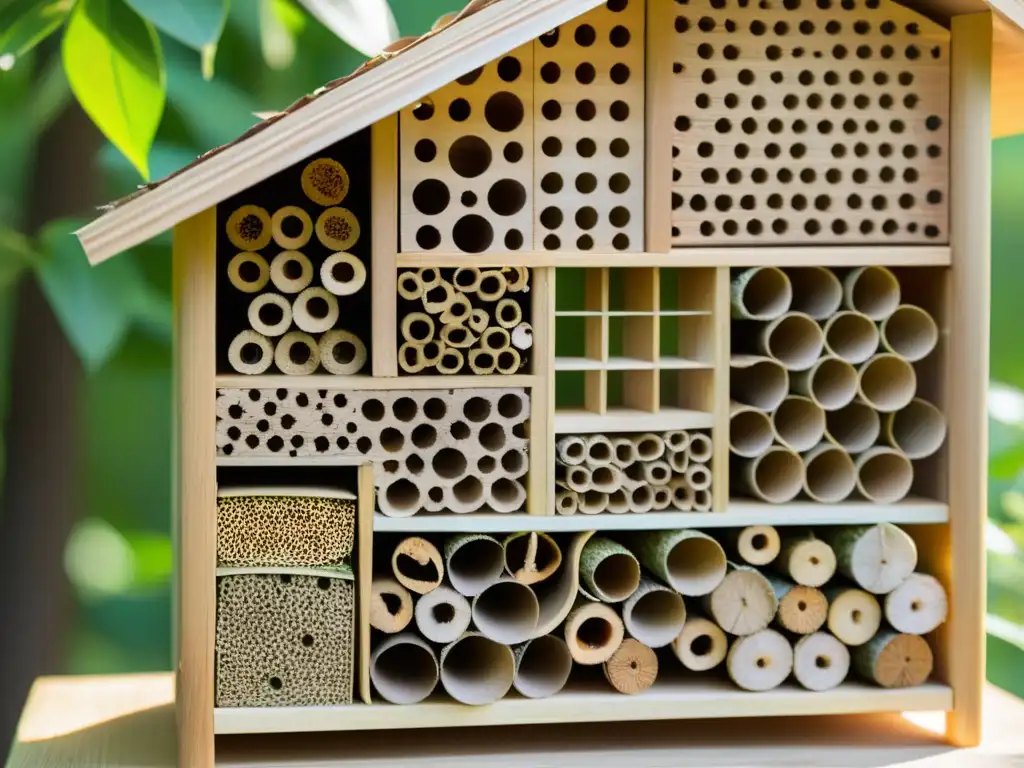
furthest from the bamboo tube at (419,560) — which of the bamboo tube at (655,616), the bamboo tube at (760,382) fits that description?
the bamboo tube at (760,382)

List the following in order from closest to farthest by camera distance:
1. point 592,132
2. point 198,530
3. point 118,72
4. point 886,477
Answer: point 198,530, point 592,132, point 886,477, point 118,72

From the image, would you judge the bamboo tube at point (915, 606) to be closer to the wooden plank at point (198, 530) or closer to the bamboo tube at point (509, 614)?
the bamboo tube at point (509, 614)

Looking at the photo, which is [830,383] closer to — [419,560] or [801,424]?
[801,424]

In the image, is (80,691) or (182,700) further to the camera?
(80,691)

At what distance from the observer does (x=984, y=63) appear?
1866 mm

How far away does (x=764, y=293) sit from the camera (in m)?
1.94

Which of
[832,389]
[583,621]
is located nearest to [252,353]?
[583,621]

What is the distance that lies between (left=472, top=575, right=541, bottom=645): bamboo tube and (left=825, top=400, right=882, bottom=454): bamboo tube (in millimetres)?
484

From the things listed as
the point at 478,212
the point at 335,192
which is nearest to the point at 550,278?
the point at 478,212

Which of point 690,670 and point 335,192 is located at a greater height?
point 335,192

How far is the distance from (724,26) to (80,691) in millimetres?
1457

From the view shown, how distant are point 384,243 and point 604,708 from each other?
2.24 feet

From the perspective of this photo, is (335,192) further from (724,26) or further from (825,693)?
(825,693)

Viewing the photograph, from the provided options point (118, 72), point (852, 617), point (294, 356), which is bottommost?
point (852, 617)
